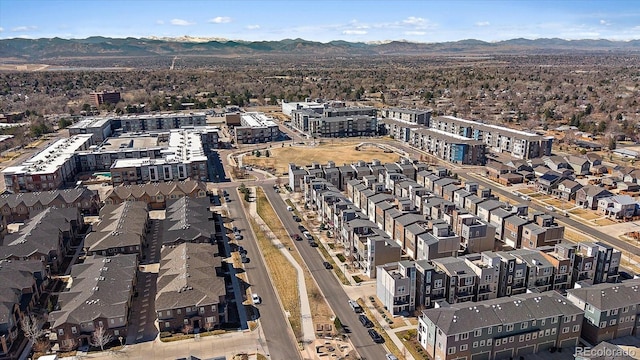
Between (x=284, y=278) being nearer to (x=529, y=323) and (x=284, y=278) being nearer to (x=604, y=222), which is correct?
(x=529, y=323)

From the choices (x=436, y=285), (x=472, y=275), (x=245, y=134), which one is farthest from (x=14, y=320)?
(x=245, y=134)

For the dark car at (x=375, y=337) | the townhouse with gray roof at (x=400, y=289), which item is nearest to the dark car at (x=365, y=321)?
the dark car at (x=375, y=337)

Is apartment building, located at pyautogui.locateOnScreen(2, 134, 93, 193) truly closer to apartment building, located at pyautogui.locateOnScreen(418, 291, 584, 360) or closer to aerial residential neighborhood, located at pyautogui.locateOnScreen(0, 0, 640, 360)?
aerial residential neighborhood, located at pyautogui.locateOnScreen(0, 0, 640, 360)

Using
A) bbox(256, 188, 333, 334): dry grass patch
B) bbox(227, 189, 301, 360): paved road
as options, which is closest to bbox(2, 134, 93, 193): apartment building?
bbox(256, 188, 333, 334): dry grass patch

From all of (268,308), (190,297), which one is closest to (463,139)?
(268,308)

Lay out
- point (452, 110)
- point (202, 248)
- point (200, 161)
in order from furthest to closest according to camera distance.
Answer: point (452, 110) < point (200, 161) < point (202, 248)

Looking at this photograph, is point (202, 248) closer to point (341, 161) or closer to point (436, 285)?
point (436, 285)
